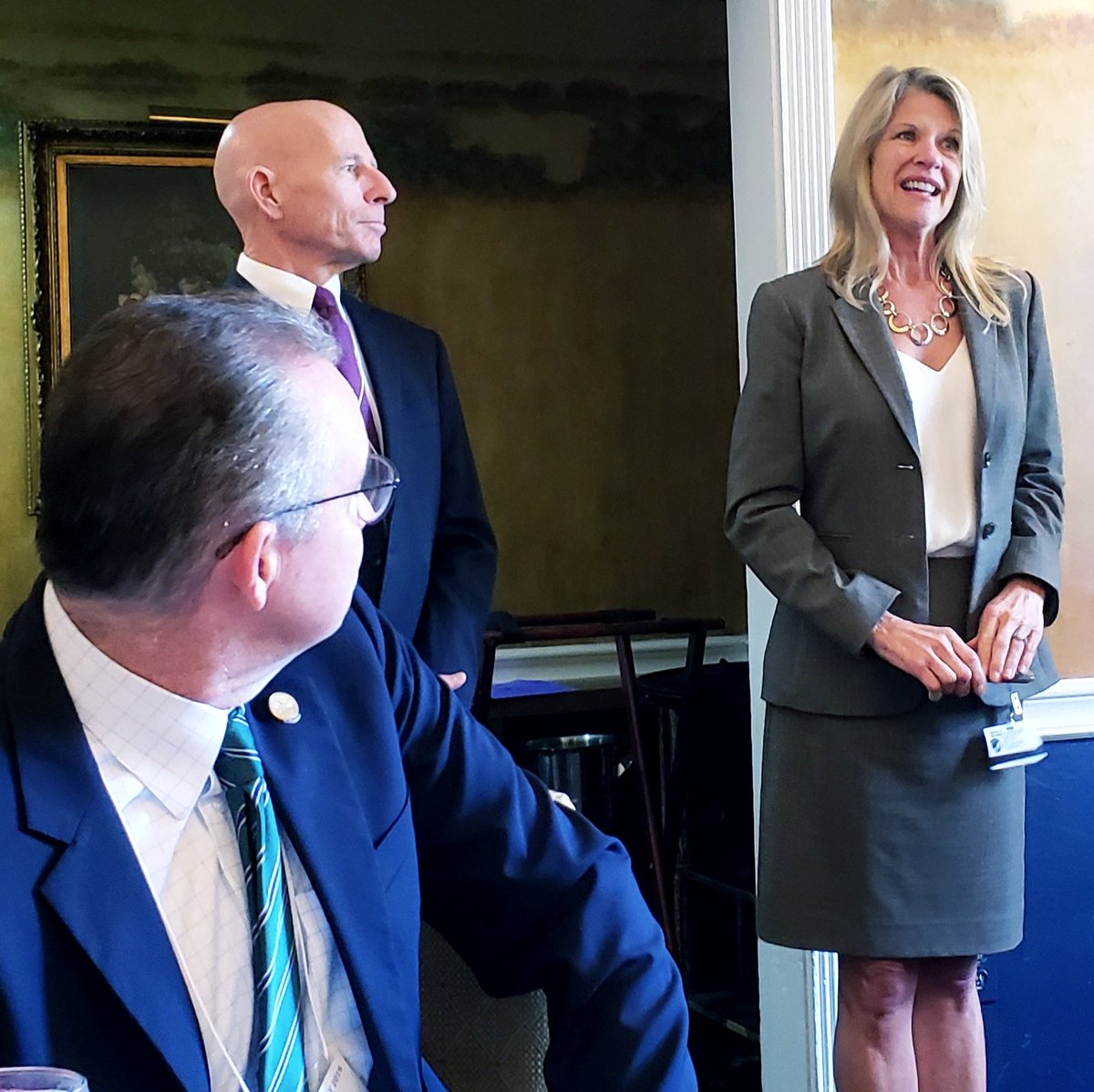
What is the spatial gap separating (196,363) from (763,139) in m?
2.00

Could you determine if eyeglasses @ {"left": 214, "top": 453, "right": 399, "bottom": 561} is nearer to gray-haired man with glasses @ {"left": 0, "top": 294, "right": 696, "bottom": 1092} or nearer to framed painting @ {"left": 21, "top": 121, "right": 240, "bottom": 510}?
gray-haired man with glasses @ {"left": 0, "top": 294, "right": 696, "bottom": 1092}

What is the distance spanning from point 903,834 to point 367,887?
1.19 m

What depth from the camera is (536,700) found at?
3.70m

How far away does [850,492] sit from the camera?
217 cm

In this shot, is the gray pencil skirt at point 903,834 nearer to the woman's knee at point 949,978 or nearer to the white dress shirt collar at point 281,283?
the woman's knee at point 949,978

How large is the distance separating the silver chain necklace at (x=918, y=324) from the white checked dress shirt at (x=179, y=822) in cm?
143

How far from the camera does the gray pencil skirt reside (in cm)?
213

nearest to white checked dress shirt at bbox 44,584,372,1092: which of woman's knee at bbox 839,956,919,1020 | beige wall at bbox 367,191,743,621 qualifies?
woman's knee at bbox 839,956,919,1020

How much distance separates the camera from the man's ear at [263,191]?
2330 millimetres

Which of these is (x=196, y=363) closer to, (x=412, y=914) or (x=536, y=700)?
(x=412, y=914)

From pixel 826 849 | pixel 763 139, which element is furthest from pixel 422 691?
pixel 763 139

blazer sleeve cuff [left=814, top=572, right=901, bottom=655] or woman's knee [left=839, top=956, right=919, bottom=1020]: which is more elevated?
blazer sleeve cuff [left=814, top=572, right=901, bottom=655]

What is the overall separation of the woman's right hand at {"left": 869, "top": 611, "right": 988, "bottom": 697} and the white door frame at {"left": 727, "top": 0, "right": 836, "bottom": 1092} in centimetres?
72

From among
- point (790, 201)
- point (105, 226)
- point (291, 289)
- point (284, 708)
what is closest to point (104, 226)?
point (105, 226)
